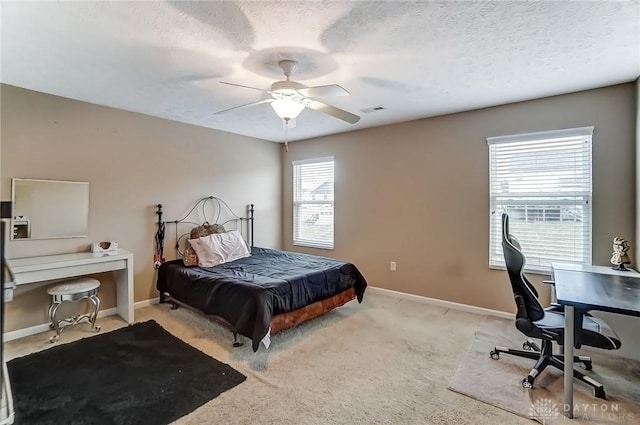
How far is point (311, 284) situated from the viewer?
125 inches

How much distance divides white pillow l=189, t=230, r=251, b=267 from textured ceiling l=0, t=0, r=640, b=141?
1.74 meters

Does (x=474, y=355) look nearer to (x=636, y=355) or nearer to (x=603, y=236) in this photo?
(x=636, y=355)

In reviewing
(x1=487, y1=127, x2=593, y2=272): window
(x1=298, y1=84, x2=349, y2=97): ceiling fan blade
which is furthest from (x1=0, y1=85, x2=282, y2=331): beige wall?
(x1=487, y1=127, x2=593, y2=272): window

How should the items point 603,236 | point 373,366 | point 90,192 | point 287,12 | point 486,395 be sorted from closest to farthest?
1. point 287,12
2. point 486,395
3. point 373,366
4. point 603,236
5. point 90,192

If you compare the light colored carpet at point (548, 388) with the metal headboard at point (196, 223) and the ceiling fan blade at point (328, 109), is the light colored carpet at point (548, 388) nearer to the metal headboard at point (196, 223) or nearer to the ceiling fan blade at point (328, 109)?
the ceiling fan blade at point (328, 109)

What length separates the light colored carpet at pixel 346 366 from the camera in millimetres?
1939

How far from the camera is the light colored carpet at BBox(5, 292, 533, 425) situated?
1.94m

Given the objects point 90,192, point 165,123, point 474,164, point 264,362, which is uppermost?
point 165,123

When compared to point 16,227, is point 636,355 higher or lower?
lower

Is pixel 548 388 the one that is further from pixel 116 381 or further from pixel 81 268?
pixel 81 268

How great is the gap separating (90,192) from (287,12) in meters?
3.10

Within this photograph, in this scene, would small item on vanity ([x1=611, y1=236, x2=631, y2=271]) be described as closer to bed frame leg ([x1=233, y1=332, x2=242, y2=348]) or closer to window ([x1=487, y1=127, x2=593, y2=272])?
window ([x1=487, y1=127, x2=593, y2=272])

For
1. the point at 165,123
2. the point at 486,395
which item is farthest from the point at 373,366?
the point at 165,123

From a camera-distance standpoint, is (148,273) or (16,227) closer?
(16,227)
